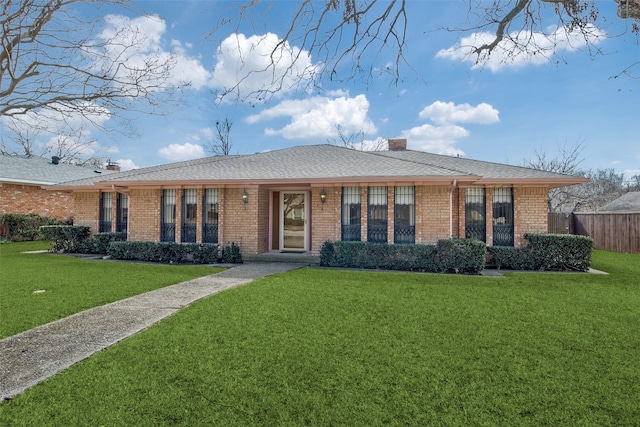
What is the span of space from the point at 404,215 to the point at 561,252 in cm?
465

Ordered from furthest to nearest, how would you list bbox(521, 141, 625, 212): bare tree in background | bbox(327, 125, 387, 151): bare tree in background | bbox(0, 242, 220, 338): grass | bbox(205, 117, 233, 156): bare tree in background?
bbox(205, 117, 233, 156): bare tree in background
bbox(327, 125, 387, 151): bare tree in background
bbox(521, 141, 625, 212): bare tree in background
bbox(0, 242, 220, 338): grass

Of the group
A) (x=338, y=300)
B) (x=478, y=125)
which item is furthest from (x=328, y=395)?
(x=478, y=125)

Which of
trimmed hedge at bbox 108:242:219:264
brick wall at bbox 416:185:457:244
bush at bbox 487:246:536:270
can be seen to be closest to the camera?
bush at bbox 487:246:536:270

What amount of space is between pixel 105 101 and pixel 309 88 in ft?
11.6

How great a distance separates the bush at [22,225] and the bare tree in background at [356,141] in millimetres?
23768

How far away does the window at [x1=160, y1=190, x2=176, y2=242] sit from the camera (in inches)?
520

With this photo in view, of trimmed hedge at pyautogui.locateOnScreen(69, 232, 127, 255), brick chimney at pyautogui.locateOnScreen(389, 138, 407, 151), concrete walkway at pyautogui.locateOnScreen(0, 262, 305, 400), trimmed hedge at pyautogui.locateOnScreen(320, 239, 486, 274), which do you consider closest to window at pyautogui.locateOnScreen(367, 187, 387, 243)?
trimmed hedge at pyautogui.locateOnScreen(320, 239, 486, 274)

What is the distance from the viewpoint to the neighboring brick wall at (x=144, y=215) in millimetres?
13219

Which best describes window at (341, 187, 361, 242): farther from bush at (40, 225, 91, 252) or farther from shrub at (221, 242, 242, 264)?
bush at (40, 225, 91, 252)

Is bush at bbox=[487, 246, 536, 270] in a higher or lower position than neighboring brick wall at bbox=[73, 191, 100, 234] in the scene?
lower

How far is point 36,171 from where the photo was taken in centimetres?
2278

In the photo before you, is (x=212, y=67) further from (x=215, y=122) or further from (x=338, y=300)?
(x=215, y=122)

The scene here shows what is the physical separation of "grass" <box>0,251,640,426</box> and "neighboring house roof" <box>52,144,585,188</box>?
525 centimetres

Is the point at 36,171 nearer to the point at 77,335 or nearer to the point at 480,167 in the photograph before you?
the point at 77,335
